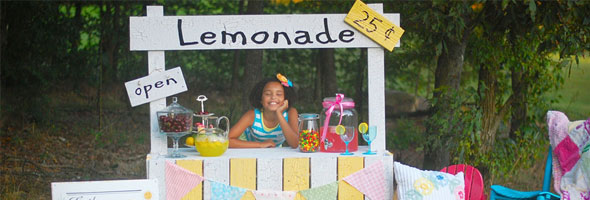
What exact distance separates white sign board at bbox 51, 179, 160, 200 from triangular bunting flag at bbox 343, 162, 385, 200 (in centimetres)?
96

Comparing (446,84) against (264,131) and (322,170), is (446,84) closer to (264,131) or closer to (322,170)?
(264,131)

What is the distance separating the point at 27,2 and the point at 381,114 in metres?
5.24

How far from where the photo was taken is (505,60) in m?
5.08

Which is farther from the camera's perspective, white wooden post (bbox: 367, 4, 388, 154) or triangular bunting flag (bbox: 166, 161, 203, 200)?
white wooden post (bbox: 367, 4, 388, 154)

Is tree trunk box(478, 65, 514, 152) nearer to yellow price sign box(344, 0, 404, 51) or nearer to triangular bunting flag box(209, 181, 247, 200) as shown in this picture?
yellow price sign box(344, 0, 404, 51)

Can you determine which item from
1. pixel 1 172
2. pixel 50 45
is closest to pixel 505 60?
pixel 1 172

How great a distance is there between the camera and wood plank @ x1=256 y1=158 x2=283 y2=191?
312cm

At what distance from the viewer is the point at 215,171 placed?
3.11 m

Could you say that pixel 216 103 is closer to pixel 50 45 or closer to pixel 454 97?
pixel 50 45

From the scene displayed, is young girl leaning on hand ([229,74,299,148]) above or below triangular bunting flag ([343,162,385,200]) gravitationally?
above

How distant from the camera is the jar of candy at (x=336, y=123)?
10.9 ft

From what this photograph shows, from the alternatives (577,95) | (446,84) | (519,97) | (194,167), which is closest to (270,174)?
(194,167)

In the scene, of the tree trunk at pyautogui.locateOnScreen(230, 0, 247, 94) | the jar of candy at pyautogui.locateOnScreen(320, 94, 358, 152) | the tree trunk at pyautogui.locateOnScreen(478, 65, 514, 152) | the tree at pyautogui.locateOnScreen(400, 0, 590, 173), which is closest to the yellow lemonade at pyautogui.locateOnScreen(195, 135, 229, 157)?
the jar of candy at pyautogui.locateOnScreen(320, 94, 358, 152)

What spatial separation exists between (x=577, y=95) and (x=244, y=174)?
4886mm
